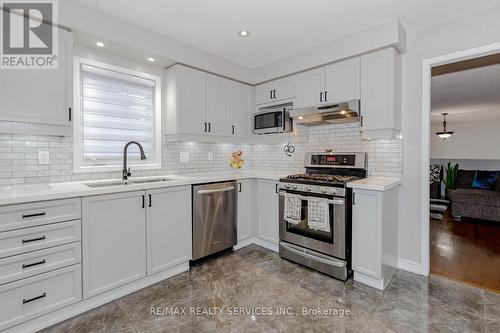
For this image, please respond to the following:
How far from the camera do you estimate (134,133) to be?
2896 millimetres

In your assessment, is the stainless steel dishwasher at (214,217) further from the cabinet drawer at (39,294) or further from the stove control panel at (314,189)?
the cabinet drawer at (39,294)

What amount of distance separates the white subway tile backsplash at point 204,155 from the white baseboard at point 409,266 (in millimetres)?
946

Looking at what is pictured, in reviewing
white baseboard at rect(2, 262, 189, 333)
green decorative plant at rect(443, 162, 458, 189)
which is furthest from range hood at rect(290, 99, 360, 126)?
green decorative plant at rect(443, 162, 458, 189)

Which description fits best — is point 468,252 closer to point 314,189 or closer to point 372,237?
point 372,237

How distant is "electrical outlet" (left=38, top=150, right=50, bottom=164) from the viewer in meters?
2.20

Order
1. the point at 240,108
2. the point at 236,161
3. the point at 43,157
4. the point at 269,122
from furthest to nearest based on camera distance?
the point at 236,161, the point at 240,108, the point at 269,122, the point at 43,157

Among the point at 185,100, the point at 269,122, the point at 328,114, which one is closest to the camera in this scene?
the point at 328,114

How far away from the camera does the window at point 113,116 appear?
8.15 ft

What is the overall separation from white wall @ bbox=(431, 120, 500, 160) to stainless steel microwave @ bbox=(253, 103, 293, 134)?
6.31 metres

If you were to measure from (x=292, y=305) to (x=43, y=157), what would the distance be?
8.38ft

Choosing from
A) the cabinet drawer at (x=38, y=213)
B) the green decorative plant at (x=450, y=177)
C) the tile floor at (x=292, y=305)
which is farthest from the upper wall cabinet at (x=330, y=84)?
the green decorative plant at (x=450, y=177)

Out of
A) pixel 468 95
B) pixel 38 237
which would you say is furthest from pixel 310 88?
pixel 468 95

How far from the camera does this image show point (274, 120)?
11.1 ft

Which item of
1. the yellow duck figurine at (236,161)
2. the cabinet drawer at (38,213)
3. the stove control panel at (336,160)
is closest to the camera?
the cabinet drawer at (38,213)
